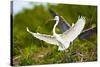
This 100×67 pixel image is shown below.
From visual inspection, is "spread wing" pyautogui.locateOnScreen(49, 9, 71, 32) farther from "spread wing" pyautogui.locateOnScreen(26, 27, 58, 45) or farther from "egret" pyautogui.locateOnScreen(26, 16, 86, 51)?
"spread wing" pyautogui.locateOnScreen(26, 27, 58, 45)

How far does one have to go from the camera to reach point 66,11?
8.57ft

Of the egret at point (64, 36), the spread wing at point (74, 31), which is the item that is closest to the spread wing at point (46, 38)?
the egret at point (64, 36)

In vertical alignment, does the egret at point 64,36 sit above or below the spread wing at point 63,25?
below

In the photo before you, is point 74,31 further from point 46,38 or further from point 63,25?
point 46,38

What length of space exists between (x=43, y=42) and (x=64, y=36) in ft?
0.93

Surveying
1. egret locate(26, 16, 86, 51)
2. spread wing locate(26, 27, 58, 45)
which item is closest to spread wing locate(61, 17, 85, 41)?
egret locate(26, 16, 86, 51)

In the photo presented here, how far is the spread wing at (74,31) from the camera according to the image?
2.60 metres

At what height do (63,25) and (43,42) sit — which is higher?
(63,25)

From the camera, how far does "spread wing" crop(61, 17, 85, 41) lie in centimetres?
260

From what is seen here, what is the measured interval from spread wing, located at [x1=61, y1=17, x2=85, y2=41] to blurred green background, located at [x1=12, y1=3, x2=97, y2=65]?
0.06 metres

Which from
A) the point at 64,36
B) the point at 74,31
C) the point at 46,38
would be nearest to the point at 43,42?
the point at 46,38

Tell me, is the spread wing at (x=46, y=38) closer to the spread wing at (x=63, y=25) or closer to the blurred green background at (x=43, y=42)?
the blurred green background at (x=43, y=42)

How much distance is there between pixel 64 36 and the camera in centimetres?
259
